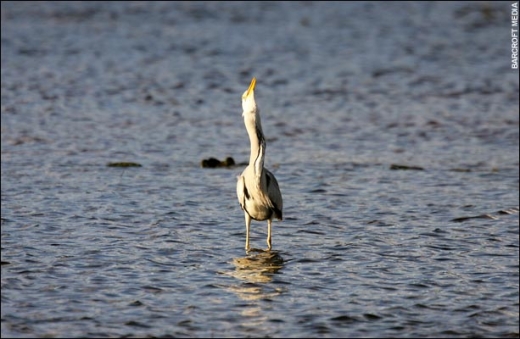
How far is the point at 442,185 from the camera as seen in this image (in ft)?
45.1

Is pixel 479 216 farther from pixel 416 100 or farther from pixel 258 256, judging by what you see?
pixel 416 100

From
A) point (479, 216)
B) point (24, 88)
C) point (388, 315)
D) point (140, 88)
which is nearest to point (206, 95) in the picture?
point (140, 88)

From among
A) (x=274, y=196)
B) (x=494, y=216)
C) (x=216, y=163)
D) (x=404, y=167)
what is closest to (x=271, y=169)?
(x=216, y=163)

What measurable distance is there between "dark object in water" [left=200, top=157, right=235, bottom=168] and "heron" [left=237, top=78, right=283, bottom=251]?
13.2 feet

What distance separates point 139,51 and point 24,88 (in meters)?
5.26

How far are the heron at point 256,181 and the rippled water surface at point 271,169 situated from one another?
499mm

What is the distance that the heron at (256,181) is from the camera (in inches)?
408

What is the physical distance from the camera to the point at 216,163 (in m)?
14.7

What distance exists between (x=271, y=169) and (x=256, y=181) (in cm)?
441

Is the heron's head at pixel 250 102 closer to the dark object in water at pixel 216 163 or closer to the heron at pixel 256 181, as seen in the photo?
the heron at pixel 256 181

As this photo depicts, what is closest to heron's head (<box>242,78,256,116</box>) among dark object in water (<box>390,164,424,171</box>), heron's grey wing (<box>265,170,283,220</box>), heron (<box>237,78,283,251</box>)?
heron (<box>237,78,283,251</box>)

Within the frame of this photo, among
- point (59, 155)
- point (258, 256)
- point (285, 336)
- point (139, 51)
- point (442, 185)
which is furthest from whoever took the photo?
point (139, 51)

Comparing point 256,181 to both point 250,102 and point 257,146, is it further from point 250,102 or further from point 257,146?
point 250,102

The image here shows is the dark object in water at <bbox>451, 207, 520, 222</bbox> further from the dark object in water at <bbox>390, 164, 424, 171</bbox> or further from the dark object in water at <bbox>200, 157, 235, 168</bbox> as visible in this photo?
the dark object in water at <bbox>200, 157, 235, 168</bbox>
